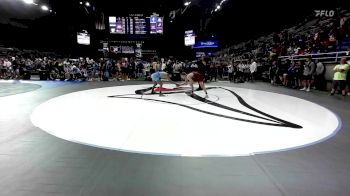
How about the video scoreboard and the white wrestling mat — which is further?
the video scoreboard

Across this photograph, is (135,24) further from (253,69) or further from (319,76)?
(319,76)

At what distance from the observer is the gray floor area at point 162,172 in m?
2.23

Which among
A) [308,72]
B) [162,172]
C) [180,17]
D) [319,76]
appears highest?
[180,17]

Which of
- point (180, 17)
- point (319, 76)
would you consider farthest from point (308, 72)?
point (180, 17)

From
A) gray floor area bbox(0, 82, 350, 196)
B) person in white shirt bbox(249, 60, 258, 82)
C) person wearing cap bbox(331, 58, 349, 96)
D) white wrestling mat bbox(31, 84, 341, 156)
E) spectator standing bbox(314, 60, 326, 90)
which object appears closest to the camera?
gray floor area bbox(0, 82, 350, 196)

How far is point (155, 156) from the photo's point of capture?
9.86 feet

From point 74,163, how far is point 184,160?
3.87ft

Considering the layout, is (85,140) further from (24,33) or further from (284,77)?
(24,33)

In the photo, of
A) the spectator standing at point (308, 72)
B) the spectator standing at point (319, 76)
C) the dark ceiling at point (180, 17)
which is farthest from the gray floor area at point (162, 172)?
the dark ceiling at point (180, 17)

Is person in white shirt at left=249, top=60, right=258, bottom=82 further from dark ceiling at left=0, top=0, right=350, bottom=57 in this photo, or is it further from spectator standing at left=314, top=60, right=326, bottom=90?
dark ceiling at left=0, top=0, right=350, bottom=57

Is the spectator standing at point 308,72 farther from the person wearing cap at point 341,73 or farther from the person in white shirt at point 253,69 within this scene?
the person in white shirt at point 253,69

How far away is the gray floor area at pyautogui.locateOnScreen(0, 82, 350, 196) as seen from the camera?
2227 millimetres

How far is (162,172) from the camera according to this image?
258 cm

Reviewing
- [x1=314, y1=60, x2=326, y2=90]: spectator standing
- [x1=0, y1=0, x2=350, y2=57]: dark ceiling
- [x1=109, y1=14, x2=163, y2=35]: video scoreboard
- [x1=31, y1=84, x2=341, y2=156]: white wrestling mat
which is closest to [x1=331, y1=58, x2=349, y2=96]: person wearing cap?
[x1=314, y1=60, x2=326, y2=90]: spectator standing
